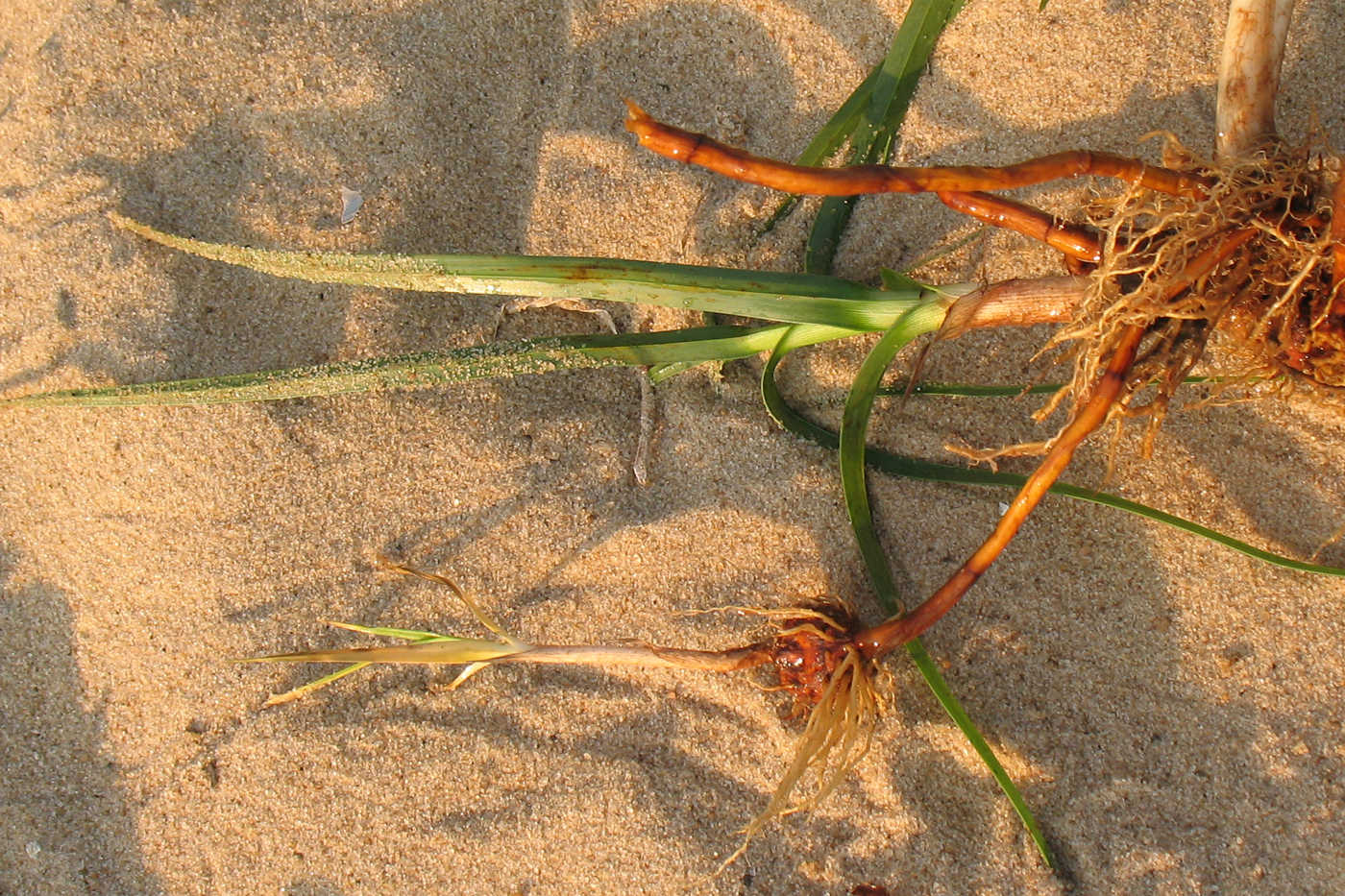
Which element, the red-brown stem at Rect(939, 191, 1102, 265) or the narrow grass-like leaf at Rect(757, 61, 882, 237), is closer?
the red-brown stem at Rect(939, 191, 1102, 265)

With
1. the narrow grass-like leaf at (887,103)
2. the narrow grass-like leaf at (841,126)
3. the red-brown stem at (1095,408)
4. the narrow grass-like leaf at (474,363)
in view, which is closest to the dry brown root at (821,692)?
the red-brown stem at (1095,408)

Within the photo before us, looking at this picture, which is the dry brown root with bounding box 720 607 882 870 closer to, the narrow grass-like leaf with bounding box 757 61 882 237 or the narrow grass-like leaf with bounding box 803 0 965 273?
the narrow grass-like leaf with bounding box 803 0 965 273

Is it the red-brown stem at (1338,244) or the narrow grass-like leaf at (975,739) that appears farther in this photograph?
the narrow grass-like leaf at (975,739)

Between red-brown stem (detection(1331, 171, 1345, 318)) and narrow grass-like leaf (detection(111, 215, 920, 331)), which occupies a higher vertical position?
red-brown stem (detection(1331, 171, 1345, 318))

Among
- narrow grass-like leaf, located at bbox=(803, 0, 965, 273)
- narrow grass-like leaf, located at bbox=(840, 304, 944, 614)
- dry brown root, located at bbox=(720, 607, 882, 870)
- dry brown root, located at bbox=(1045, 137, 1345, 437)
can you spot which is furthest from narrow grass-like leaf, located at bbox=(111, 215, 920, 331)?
dry brown root, located at bbox=(720, 607, 882, 870)

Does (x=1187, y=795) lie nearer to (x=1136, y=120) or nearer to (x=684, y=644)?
(x=684, y=644)

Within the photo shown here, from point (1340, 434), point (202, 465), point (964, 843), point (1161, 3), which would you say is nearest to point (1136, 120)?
point (1161, 3)

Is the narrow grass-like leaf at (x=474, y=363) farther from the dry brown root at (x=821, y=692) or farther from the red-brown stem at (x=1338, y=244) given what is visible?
the red-brown stem at (x=1338, y=244)
